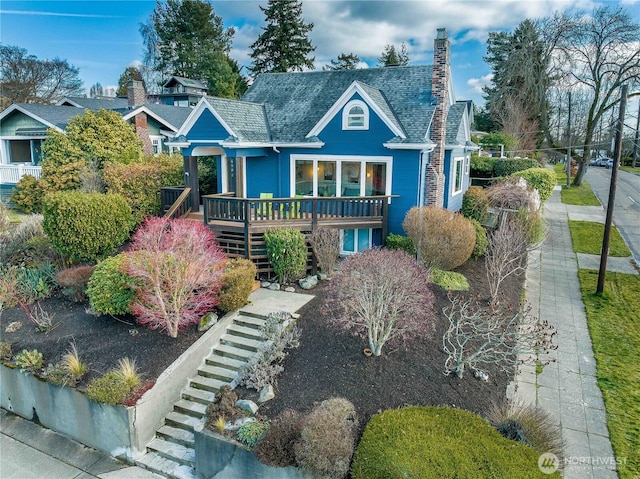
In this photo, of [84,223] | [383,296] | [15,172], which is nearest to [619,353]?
[383,296]

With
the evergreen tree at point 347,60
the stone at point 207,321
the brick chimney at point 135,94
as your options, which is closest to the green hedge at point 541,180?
the stone at point 207,321

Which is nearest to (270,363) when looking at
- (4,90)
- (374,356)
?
(374,356)

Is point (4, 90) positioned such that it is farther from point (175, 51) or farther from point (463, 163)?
point (463, 163)

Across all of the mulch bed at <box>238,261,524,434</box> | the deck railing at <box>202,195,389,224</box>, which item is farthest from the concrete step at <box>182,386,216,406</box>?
the deck railing at <box>202,195,389,224</box>

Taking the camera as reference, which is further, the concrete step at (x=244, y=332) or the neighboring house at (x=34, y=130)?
the neighboring house at (x=34, y=130)

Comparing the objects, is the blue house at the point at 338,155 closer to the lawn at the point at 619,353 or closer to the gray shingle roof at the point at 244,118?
the gray shingle roof at the point at 244,118

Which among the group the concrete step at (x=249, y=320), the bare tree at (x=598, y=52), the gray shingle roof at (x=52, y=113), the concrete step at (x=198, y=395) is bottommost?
the concrete step at (x=198, y=395)

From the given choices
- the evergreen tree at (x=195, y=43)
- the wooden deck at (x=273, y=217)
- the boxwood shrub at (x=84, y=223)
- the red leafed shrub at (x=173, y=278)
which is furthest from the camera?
the evergreen tree at (x=195, y=43)
